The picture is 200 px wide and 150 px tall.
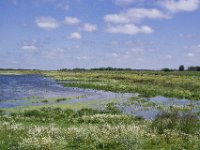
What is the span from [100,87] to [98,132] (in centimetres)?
6258

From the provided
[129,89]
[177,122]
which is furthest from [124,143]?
[129,89]

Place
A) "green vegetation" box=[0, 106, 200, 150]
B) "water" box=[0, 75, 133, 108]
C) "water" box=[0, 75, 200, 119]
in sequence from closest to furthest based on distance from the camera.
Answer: "green vegetation" box=[0, 106, 200, 150] < "water" box=[0, 75, 200, 119] < "water" box=[0, 75, 133, 108]

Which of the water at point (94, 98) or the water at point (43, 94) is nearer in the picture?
the water at point (94, 98)

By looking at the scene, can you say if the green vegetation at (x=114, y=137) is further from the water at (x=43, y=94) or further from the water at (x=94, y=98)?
the water at (x=43, y=94)

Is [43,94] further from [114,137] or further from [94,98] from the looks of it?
[114,137]

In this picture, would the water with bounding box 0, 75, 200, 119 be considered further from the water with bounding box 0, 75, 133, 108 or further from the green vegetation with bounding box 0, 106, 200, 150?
the green vegetation with bounding box 0, 106, 200, 150

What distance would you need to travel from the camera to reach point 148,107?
144ft

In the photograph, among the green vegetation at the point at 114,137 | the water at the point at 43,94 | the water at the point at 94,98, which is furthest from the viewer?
the water at the point at 43,94

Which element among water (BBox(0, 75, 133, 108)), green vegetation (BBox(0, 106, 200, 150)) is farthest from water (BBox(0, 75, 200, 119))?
green vegetation (BBox(0, 106, 200, 150))

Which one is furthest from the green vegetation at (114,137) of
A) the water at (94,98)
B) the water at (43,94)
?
the water at (43,94)

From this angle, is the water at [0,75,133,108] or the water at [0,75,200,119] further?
the water at [0,75,133,108]

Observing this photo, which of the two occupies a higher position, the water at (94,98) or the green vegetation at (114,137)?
the green vegetation at (114,137)

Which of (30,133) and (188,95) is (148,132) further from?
(188,95)

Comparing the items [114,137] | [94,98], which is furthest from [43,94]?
[114,137]
